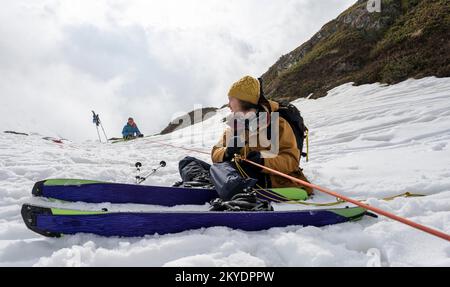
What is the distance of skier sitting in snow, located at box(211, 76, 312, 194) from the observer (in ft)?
11.6

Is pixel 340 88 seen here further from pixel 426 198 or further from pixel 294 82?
pixel 426 198

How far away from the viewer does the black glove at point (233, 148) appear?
377 centimetres

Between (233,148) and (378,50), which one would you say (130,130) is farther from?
(233,148)

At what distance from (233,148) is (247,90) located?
848mm

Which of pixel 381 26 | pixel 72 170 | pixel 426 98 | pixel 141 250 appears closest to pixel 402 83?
pixel 426 98

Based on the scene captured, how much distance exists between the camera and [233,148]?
148 inches

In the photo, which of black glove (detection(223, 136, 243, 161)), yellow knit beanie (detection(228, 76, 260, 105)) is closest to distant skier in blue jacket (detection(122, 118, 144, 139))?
yellow knit beanie (detection(228, 76, 260, 105))

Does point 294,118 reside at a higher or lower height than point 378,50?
lower

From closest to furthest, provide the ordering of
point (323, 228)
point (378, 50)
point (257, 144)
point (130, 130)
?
point (323, 228) < point (257, 144) < point (378, 50) < point (130, 130)

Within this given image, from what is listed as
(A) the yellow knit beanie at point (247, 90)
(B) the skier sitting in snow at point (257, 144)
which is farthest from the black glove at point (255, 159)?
(A) the yellow knit beanie at point (247, 90)

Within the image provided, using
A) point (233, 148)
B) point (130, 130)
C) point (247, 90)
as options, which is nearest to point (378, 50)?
point (247, 90)

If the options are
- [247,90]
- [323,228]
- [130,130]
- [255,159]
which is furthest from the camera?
[130,130]

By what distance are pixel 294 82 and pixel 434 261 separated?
19328mm

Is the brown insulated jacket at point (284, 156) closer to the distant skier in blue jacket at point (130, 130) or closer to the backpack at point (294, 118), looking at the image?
the backpack at point (294, 118)
